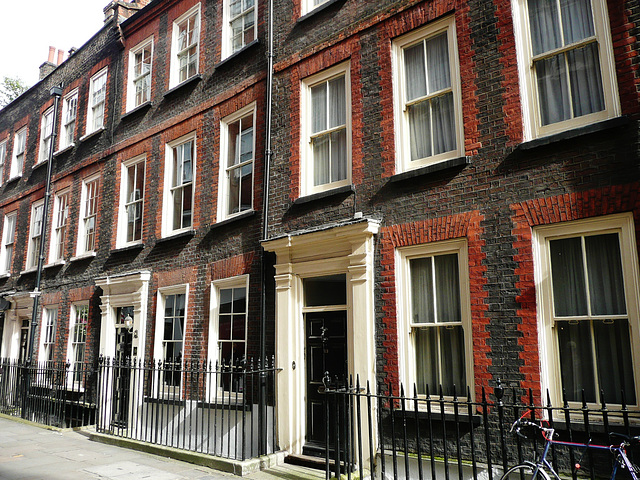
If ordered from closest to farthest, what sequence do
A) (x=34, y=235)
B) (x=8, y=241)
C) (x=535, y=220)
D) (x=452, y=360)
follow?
(x=535, y=220)
(x=452, y=360)
(x=34, y=235)
(x=8, y=241)

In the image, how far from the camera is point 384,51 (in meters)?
7.98

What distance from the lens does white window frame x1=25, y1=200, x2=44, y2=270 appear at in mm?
16812

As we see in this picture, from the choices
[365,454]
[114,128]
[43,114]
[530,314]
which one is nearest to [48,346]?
[114,128]

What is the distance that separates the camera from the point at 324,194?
8367mm

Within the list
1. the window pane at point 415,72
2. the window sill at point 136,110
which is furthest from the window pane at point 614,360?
the window sill at point 136,110

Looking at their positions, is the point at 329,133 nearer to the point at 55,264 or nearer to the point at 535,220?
the point at 535,220

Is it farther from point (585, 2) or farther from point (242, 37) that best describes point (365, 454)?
point (242, 37)

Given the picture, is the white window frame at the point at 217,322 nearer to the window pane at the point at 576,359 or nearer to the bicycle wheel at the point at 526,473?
the bicycle wheel at the point at 526,473

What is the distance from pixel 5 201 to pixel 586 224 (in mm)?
19828

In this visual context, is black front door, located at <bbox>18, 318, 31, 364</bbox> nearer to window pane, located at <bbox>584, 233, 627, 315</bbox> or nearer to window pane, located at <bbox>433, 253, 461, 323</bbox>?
window pane, located at <bbox>433, 253, 461, 323</bbox>

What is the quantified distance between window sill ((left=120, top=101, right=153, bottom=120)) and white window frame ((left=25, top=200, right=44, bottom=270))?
5.37 metres

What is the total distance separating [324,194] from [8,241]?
15.4m

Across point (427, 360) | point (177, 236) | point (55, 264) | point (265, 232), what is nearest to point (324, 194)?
point (265, 232)

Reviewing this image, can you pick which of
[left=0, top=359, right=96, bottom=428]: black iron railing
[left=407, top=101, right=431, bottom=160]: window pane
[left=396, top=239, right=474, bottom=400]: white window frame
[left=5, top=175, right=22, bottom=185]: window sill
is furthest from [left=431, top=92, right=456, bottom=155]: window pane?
[left=5, top=175, right=22, bottom=185]: window sill
